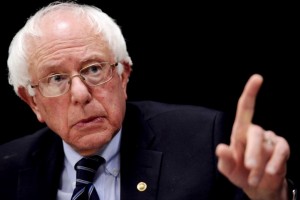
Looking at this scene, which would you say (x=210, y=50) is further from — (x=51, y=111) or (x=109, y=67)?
(x=51, y=111)

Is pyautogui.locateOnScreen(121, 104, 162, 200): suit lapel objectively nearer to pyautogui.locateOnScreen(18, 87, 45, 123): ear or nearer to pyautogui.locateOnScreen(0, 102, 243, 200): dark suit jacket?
pyautogui.locateOnScreen(0, 102, 243, 200): dark suit jacket

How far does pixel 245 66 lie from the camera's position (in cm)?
294

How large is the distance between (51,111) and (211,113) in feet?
2.26

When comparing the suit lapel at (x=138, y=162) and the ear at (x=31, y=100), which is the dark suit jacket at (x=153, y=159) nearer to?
the suit lapel at (x=138, y=162)

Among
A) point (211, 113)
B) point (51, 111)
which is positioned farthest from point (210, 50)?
point (51, 111)

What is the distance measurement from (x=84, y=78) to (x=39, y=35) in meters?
0.26

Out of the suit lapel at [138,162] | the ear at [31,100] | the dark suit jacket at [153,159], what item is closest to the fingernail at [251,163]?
the dark suit jacket at [153,159]

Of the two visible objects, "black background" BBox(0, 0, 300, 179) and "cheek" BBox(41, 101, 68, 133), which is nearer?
"cheek" BBox(41, 101, 68, 133)

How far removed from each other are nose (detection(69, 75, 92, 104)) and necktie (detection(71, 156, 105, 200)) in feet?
0.94

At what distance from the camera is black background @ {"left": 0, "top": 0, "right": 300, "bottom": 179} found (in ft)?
9.40

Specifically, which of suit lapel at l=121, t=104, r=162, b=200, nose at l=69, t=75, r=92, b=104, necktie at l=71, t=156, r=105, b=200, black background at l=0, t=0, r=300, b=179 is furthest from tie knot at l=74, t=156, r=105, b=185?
black background at l=0, t=0, r=300, b=179

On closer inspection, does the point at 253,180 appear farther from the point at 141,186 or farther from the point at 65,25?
the point at 65,25

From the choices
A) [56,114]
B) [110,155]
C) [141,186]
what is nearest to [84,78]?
[56,114]

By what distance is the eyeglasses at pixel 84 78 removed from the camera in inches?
93.9
